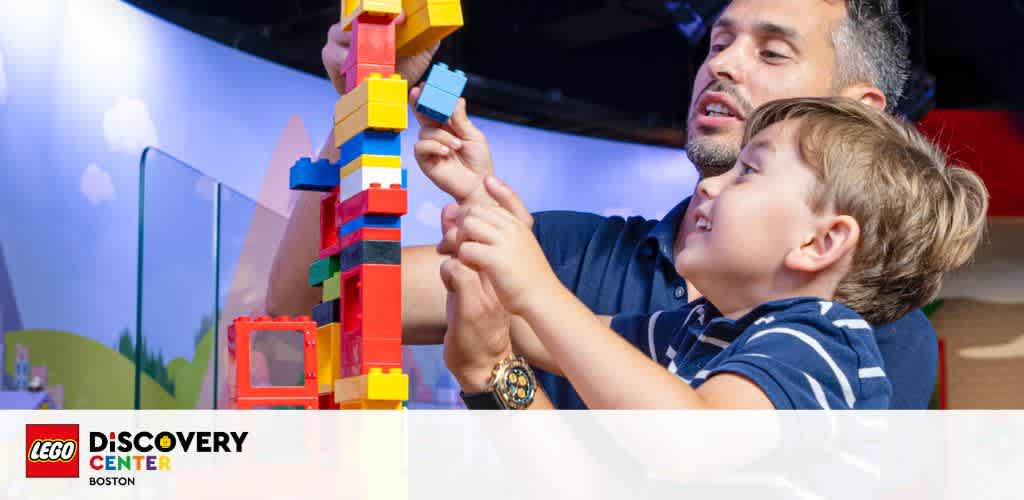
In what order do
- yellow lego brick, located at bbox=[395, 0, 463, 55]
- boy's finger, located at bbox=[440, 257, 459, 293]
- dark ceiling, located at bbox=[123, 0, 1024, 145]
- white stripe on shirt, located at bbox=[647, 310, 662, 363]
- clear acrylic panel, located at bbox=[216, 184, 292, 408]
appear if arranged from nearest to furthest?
yellow lego brick, located at bbox=[395, 0, 463, 55], boy's finger, located at bbox=[440, 257, 459, 293], white stripe on shirt, located at bbox=[647, 310, 662, 363], clear acrylic panel, located at bbox=[216, 184, 292, 408], dark ceiling, located at bbox=[123, 0, 1024, 145]

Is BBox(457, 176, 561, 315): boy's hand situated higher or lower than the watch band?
higher

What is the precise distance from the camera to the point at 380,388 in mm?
979

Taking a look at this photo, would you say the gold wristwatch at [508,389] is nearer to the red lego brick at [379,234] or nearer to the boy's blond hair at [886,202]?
the red lego brick at [379,234]

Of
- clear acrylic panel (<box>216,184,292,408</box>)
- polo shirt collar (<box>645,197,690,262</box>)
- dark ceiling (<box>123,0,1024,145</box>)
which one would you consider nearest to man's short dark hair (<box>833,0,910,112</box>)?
polo shirt collar (<box>645,197,690,262</box>)

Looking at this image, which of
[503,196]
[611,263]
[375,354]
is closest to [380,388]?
[375,354]

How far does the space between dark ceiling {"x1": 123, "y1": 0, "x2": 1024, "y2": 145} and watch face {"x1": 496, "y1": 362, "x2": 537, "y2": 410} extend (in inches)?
111

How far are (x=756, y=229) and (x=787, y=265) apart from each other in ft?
0.15

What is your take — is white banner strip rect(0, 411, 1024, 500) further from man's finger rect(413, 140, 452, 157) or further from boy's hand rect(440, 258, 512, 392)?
man's finger rect(413, 140, 452, 157)

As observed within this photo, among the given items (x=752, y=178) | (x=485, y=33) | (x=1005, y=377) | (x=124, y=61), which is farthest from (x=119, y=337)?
(x=1005, y=377)

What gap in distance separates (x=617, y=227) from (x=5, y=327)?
1.73 m

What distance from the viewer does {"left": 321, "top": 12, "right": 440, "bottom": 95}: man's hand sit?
1.20 metres

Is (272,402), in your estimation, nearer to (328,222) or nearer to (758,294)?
(328,222)

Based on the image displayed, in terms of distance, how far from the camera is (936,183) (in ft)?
3.74

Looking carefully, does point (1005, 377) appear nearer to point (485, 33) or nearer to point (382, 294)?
point (485, 33)
